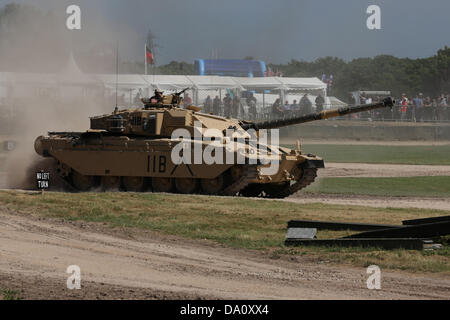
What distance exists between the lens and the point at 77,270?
11195 mm

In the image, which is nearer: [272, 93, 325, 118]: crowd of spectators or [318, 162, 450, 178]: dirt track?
[318, 162, 450, 178]: dirt track

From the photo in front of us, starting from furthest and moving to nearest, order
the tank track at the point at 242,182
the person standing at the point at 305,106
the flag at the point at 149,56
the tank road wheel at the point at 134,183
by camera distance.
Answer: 1. the person standing at the point at 305,106
2. the flag at the point at 149,56
3. the tank road wheel at the point at 134,183
4. the tank track at the point at 242,182

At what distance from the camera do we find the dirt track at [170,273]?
32.4 ft

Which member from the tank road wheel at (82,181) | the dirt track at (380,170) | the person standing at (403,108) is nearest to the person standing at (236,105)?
the person standing at (403,108)

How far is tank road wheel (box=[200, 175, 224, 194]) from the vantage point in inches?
902

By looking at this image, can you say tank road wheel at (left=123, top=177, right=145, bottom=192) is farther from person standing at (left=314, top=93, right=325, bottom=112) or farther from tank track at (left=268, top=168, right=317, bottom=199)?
person standing at (left=314, top=93, right=325, bottom=112)

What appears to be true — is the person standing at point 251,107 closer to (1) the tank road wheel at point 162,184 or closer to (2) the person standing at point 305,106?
(2) the person standing at point 305,106

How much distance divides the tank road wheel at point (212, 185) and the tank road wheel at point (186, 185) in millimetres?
236

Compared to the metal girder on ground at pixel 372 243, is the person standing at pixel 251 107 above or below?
above

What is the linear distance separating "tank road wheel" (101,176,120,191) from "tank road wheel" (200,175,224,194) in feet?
9.29

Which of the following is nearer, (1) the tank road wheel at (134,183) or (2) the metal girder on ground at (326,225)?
(2) the metal girder on ground at (326,225)

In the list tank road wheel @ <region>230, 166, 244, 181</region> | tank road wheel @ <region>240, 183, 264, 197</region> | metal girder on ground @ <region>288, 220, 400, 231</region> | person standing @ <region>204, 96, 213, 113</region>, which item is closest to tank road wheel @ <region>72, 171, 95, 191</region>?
tank road wheel @ <region>240, 183, 264, 197</region>

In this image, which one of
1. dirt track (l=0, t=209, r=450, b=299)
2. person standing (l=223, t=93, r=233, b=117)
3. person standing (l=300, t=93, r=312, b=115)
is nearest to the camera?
A: dirt track (l=0, t=209, r=450, b=299)
